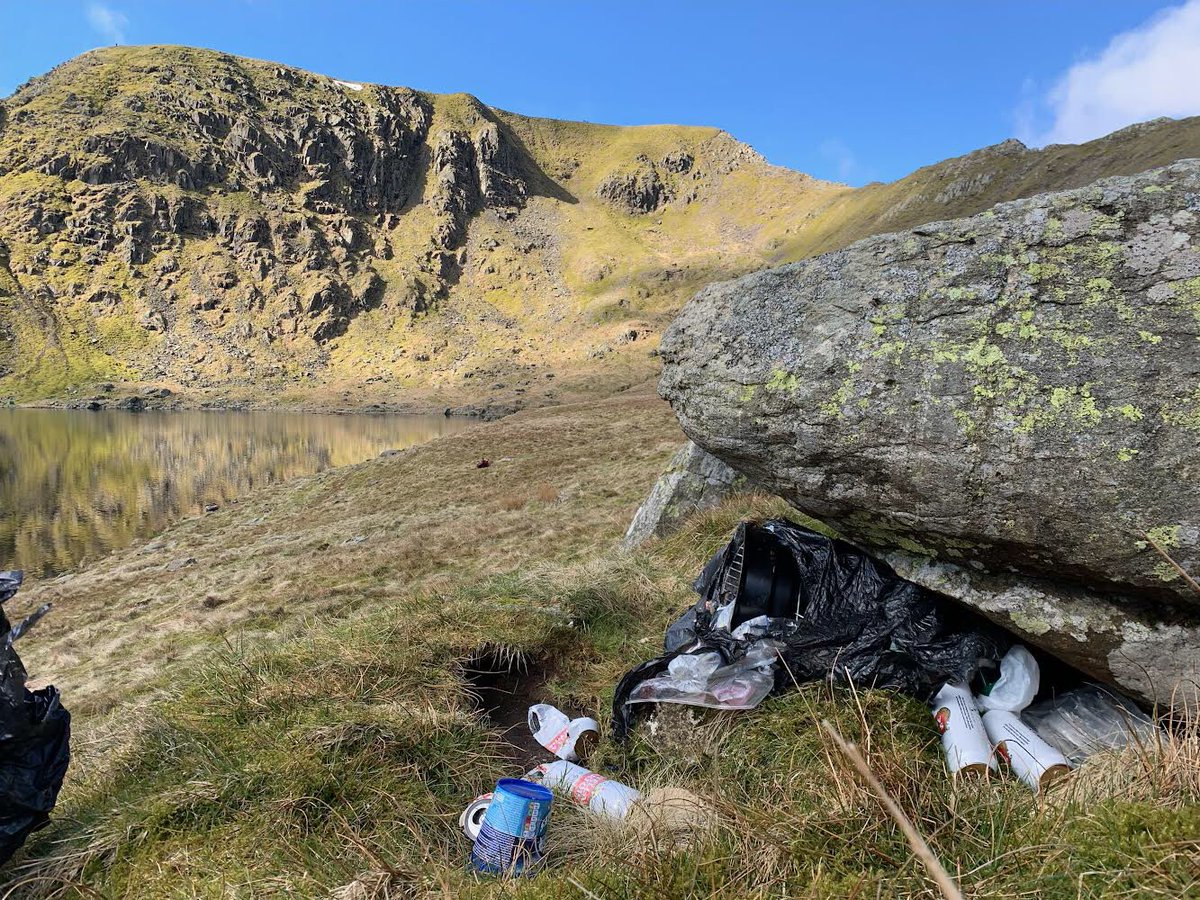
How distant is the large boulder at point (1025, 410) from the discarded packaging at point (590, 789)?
2.31 m

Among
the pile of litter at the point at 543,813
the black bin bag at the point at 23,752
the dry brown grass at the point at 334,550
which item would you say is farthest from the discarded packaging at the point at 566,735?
the dry brown grass at the point at 334,550

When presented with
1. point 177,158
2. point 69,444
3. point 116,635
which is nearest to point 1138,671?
point 116,635

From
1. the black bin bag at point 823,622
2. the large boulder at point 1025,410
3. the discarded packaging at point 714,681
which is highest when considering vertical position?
the large boulder at point 1025,410

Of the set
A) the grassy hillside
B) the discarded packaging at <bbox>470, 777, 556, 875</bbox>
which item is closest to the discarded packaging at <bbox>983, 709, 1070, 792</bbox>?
the grassy hillside

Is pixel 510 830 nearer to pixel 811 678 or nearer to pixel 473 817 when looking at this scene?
pixel 473 817

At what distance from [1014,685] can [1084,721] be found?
1.20 feet

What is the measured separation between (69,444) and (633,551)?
63820 mm

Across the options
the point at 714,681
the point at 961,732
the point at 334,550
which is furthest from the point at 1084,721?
the point at 334,550

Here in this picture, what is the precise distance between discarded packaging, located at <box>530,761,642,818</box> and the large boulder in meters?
2.31

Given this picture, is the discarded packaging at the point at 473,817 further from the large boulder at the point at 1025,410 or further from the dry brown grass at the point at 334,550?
the dry brown grass at the point at 334,550

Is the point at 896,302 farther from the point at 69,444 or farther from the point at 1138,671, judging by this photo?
the point at 69,444

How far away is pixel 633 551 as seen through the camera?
9469 mm

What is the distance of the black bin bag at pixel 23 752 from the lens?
3291 millimetres

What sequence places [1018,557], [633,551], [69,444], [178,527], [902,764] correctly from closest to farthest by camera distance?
[902,764] < [1018,557] < [633,551] < [178,527] < [69,444]
